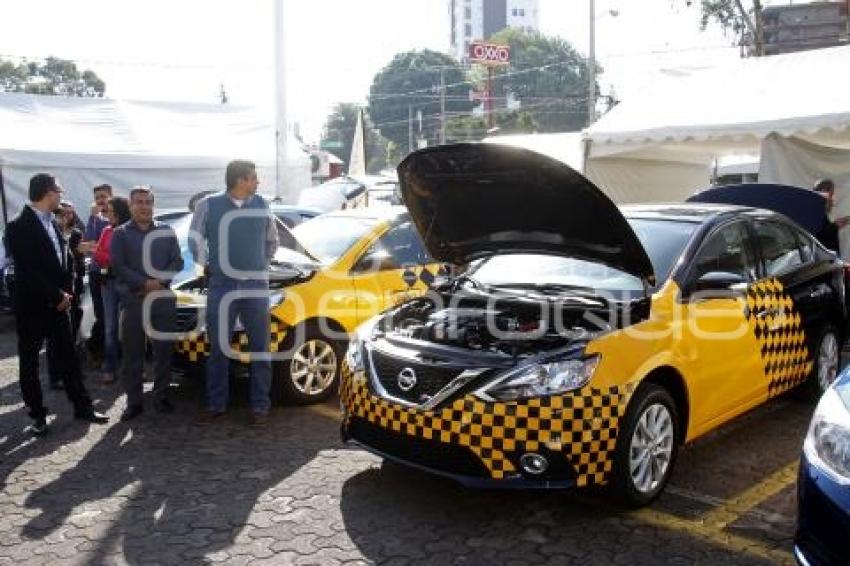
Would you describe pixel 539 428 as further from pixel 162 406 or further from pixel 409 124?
pixel 409 124

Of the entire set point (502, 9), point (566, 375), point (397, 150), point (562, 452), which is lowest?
point (562, 452)

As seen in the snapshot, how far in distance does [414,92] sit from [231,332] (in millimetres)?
82225

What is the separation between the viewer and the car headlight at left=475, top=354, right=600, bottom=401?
3.58m

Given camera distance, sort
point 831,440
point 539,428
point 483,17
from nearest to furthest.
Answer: point 831,440
point 539,428
point 483,17

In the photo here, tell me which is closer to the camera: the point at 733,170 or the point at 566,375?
the point at 566,375

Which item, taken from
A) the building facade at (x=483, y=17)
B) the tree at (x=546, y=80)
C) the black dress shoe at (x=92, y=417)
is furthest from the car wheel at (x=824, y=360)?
the building facade at (x=483, y=17)

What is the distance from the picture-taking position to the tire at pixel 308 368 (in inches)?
229

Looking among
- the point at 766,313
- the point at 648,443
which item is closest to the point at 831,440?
the point at 648,443

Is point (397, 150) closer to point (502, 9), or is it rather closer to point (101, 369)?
point (502, 9)

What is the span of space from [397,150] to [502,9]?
54.6 meters

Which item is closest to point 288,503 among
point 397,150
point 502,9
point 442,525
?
point 442,525

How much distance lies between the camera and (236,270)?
5297 mm

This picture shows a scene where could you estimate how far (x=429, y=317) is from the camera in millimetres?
4480

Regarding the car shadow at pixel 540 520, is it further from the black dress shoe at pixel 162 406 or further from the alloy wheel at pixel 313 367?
the black dress shoe at pixel 162 406
